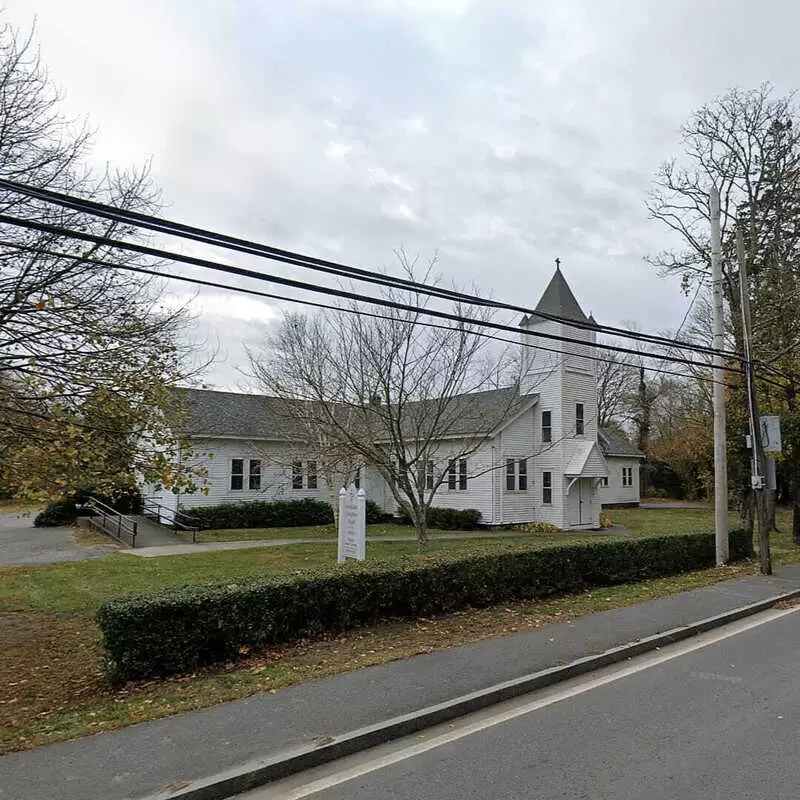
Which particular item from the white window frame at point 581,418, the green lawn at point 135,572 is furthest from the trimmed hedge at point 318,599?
the white window frame at point 581,418

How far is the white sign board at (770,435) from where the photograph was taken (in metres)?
14.9

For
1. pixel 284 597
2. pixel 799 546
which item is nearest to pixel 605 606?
pixel 284 597

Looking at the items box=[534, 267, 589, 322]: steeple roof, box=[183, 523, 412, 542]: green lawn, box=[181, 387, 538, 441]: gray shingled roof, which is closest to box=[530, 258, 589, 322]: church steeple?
box=[534, 267, 589, 322]: steeple roof

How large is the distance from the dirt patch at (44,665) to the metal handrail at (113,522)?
1113 cm

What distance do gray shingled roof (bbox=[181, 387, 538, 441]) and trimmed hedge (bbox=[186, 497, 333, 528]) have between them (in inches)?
114

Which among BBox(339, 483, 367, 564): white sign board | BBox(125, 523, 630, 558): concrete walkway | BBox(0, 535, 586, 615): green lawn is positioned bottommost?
BBox(125, 523, 630, 558): concrete walkway

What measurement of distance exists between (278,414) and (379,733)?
1776cm

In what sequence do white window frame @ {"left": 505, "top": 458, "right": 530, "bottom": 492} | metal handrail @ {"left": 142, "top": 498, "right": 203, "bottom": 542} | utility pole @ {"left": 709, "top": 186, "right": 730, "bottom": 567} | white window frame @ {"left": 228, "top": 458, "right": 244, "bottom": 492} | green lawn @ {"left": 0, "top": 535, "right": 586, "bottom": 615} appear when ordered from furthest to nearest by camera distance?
1. white window frame @ {"left": 505, "top": 458, "right": 530, "bottom": 492}
2. white window frame @ {"left": 228, "top": 458, "right": 244, "bottom": 492}
3. metal handrail @ {"left": 142, "top": 498, "right": 203, "bottom": 542}
4. utility pole @ {"left": 709, "top": 186, "right": 730, "bottom": 567}
5. green lawn @ {"left": 0, "top": 535, "right": 586, "bottom": 615}

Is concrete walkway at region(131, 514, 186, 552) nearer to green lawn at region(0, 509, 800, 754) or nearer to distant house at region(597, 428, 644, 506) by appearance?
green lawn at region(0, 509, 800, 754)

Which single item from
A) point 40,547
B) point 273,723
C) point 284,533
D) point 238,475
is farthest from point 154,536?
point 273,723

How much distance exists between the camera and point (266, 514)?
2673cm

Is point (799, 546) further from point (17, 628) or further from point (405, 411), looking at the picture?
point (17, 628)

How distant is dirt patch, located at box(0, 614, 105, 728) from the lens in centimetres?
588

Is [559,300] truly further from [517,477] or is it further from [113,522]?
[113,522]
